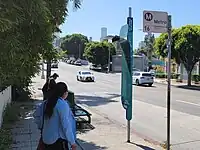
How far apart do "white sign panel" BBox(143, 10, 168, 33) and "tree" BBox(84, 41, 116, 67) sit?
70658 millimetres

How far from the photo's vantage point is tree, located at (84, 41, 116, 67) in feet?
258

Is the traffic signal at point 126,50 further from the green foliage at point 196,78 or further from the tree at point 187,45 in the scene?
the green foliage at point 196,78

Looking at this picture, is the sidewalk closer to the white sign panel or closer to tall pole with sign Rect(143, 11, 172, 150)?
tall pole with sign Rect(143, 11, 172, 150)

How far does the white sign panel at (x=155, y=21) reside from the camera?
7.35 m

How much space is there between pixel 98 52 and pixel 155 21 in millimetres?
72473

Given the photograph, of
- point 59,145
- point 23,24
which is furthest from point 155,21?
point 59,145

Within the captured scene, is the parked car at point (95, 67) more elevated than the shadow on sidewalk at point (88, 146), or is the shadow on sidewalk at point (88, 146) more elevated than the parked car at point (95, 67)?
the parked car at point (95, 67)

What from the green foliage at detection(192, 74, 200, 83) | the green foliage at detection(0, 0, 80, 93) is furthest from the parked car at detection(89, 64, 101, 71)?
the green foliage at detection(0, 0, 80, 93)

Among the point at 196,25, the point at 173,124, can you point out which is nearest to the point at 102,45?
the point at 196,25

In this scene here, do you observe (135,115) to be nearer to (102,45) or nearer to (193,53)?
(193,53)

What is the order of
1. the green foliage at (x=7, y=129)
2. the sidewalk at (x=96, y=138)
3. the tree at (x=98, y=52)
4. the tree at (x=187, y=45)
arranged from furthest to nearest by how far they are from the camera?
1. the tree at (x=98, y=52)
2. the tree at (x=187, y=45)
3. the sidewalk at (x=96, y=138)
4. the green foliage at (x=7, y=129)

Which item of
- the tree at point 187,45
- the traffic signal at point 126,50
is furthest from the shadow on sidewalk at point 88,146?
the tree at point 187,45

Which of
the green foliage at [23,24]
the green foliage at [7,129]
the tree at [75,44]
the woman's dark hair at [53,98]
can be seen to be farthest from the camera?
the tree at [75,44]

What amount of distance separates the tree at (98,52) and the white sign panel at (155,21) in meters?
70.7
